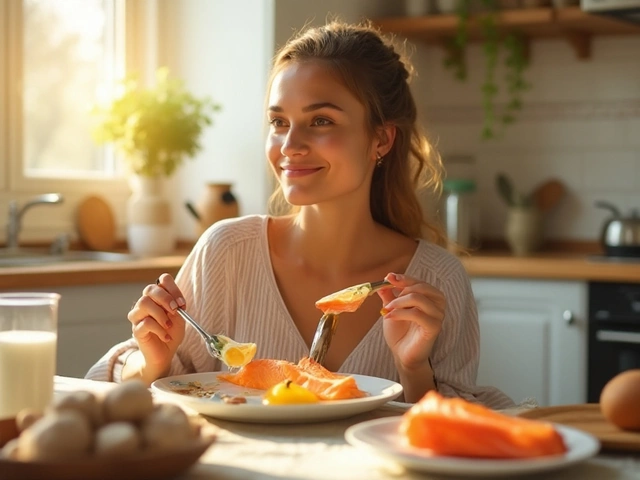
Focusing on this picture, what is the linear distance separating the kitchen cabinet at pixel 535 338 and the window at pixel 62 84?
146 cm

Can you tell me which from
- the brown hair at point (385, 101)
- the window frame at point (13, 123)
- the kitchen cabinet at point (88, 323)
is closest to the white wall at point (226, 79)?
the window frame at point (13, 123)

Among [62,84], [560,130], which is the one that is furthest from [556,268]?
[62,84]

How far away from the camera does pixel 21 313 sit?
1.20 meters

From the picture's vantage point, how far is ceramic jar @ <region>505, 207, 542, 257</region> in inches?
152

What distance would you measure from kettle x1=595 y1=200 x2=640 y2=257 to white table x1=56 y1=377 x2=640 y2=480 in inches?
96.3

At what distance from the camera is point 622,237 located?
136 inches

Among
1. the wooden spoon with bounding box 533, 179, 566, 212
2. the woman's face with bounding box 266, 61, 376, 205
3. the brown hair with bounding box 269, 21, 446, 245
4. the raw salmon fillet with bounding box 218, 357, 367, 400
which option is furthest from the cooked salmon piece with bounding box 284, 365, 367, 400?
the wooden spoon with bounding box 533, 179, 566, 212

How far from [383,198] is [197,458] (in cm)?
131

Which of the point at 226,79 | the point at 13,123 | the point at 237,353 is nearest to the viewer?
the point at 237,353

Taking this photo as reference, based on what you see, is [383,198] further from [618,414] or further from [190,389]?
[618,414]

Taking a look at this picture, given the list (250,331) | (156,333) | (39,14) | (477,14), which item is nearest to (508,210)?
(477,14)

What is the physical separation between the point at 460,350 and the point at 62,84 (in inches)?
85.8

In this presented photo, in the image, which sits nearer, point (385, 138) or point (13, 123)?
point (385, 138)

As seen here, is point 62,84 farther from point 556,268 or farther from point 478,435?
point 478,435
